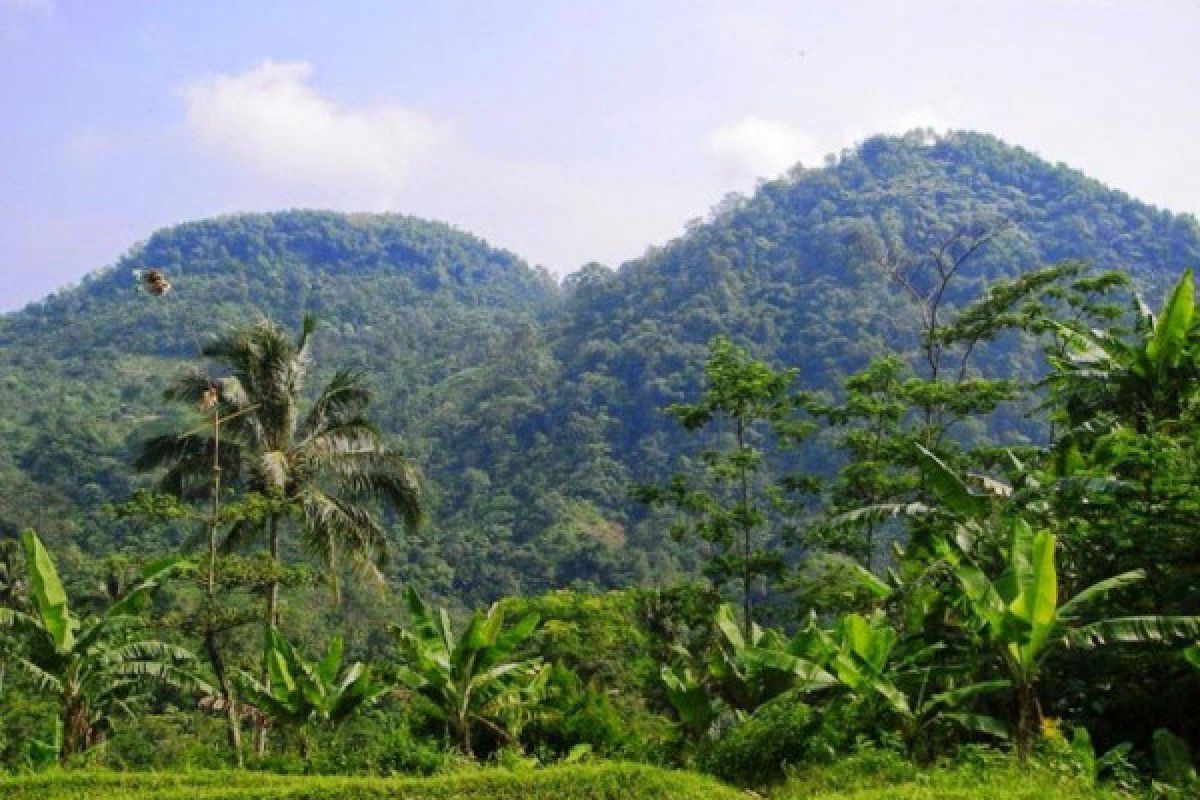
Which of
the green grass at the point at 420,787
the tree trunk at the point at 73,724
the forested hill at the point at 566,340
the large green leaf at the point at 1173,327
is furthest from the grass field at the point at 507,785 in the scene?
the forested hill at the point at 566,340

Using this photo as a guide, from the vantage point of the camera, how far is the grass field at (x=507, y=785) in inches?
352

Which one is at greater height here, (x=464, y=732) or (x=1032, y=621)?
(x=1032, y=621)

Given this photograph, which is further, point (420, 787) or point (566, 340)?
point (566, 340)

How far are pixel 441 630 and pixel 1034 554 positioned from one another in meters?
7.12

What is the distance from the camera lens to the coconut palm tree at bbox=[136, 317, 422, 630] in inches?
722

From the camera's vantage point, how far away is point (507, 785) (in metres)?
9.36

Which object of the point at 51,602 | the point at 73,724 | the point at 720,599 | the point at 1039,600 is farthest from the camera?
the point at 720,599

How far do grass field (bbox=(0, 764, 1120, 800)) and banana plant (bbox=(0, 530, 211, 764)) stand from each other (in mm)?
2008

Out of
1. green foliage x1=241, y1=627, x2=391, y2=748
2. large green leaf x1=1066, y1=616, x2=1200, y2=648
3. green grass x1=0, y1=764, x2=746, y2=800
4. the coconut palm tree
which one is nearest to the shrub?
green grass x1=0, y1=764, x2=746, y2=800

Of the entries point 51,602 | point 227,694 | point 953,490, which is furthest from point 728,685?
point 51,602

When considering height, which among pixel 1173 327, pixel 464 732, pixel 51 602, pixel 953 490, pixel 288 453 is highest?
pixel 1173 327

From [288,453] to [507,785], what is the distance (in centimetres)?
1070

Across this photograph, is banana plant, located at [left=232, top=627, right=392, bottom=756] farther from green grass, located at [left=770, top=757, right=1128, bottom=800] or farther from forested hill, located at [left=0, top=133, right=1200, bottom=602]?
forested hill, located at [left=0, top=133, right=1200, bottom=602]

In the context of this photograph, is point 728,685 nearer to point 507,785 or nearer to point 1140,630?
point 507,785
